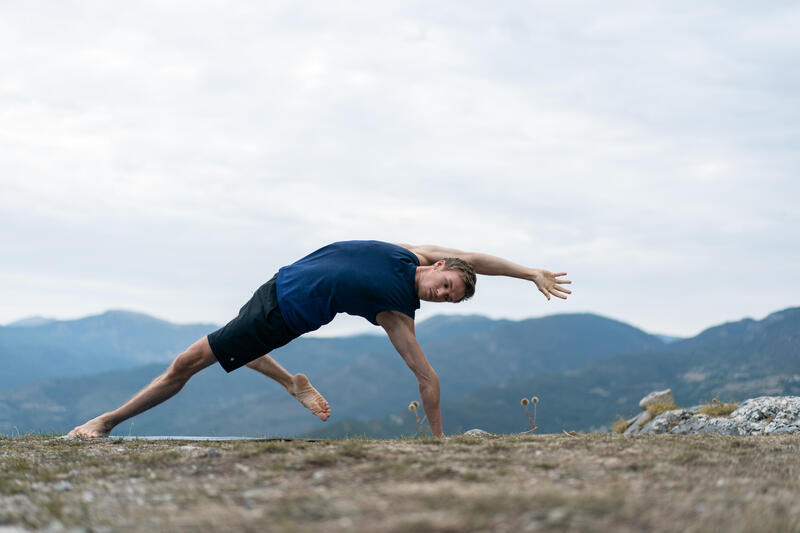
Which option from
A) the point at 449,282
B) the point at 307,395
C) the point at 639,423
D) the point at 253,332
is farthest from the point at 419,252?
the point at 639,423

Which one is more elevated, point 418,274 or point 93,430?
point 418,274

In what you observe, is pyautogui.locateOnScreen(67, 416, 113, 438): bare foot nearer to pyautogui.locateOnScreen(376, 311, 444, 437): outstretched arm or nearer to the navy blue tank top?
the navy blue tank top

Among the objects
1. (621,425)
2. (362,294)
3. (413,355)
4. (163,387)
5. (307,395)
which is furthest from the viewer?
(621,425)

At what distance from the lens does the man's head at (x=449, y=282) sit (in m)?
6.58

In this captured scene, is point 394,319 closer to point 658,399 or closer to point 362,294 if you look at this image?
point 362,294

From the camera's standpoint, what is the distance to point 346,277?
6734 millimetres

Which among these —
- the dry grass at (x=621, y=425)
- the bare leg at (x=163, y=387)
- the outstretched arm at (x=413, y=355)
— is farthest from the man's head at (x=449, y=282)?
the dry grass at (x=621, y=425)

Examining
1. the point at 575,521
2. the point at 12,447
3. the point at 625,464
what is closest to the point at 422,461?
the point at 625,464

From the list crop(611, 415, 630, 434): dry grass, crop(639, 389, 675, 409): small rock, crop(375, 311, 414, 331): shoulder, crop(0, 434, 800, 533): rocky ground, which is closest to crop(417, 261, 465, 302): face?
crop(375, 311, 414, 331): shoulder

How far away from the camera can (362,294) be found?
6.71 metres

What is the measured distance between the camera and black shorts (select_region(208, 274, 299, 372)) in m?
7.11

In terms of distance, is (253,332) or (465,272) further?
(253,332)

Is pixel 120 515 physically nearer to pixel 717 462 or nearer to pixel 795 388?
pixel 717 462

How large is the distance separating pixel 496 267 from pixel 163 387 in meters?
3.98
